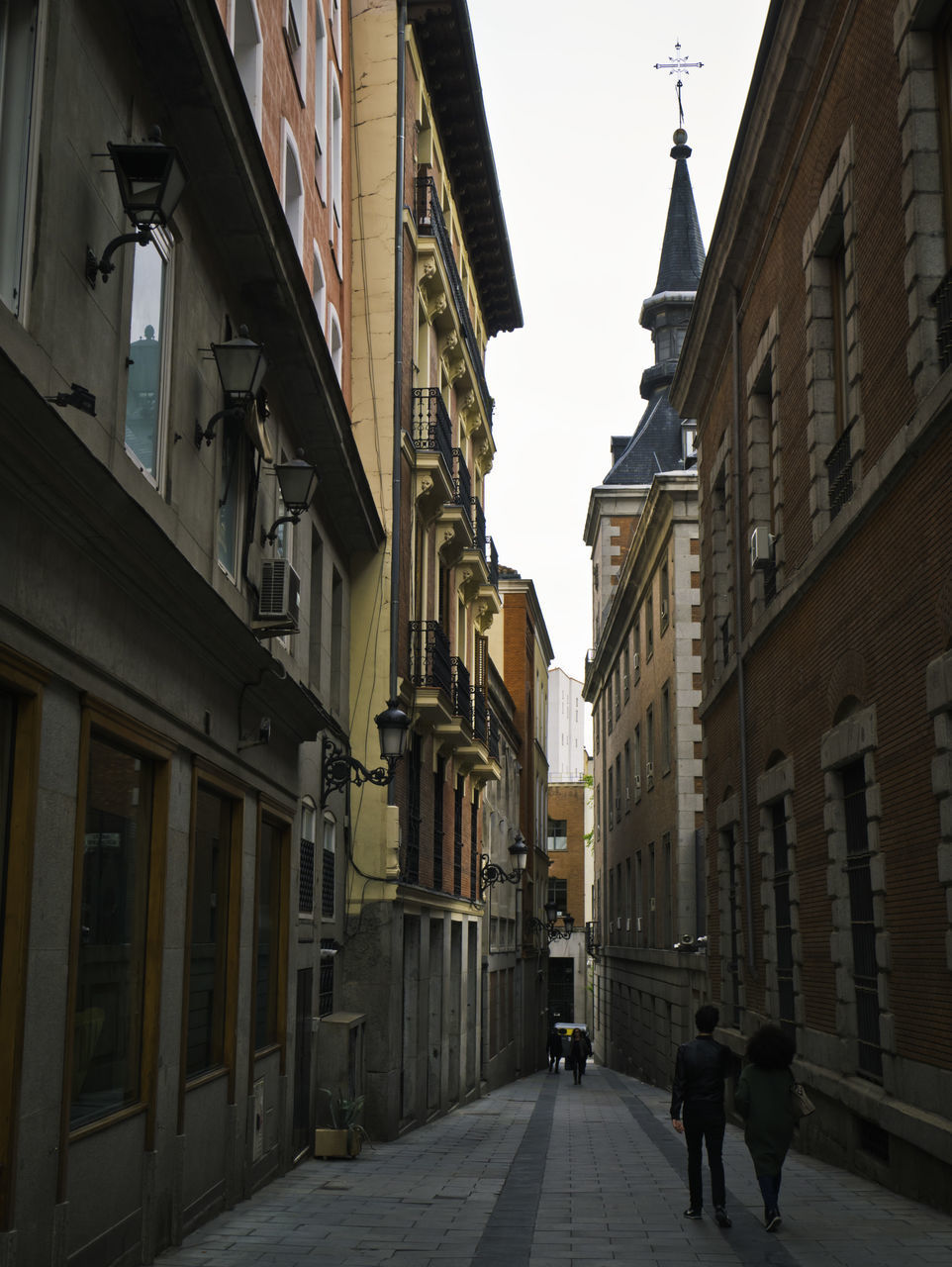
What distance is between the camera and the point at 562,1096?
3341 centimetres

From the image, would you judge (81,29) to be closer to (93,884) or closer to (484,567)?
(93,884)

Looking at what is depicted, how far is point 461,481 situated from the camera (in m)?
28.2

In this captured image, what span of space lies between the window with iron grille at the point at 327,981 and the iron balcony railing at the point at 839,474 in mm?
8077

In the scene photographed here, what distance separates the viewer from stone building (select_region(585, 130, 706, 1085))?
33.3 metres

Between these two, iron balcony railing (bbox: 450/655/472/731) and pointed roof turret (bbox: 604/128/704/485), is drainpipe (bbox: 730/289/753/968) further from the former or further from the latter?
pointed roof turret (bbox: 604/128/704/485)

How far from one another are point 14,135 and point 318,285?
38.6 feet

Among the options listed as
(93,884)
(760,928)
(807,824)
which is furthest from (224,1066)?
(760,928)

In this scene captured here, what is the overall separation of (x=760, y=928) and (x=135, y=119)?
1385 centimetres

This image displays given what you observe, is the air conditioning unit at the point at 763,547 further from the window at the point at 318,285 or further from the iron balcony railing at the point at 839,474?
the window at the point at 318,285

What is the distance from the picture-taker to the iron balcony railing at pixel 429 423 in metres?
24.2

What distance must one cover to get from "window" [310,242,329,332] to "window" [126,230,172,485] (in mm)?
8034

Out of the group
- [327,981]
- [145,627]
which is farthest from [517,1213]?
[327,981]

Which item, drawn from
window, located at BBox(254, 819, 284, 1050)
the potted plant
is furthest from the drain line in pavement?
window, located at BBox(254, 819, 284, 1050)

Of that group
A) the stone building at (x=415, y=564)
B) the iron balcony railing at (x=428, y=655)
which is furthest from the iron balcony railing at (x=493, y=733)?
the iron balcony railing at (x=428, y=655)
